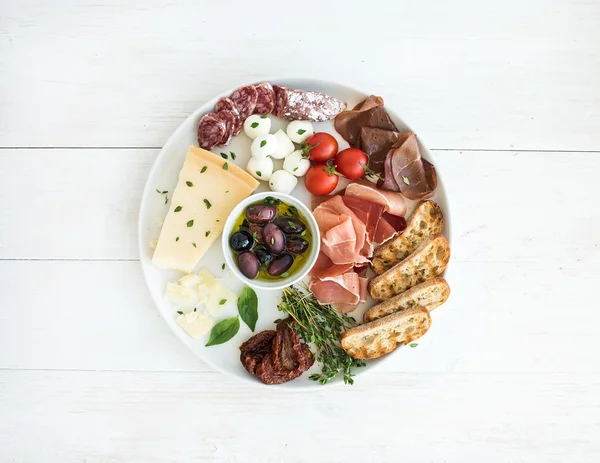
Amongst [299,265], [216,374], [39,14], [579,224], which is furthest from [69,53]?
[579,224]

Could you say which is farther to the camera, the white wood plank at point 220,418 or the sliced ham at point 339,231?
the white wood plank at point 220,418

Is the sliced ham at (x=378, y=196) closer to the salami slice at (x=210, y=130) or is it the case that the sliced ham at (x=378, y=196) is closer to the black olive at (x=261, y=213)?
the black olive at (x=261, y=213)

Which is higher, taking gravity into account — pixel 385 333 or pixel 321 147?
pixel 321 147

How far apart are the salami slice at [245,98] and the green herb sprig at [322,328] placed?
62 cm

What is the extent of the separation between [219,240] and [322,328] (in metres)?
0.47

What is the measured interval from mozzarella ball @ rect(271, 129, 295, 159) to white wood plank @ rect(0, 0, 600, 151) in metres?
0.32

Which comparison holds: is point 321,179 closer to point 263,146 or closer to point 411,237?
point 263,146

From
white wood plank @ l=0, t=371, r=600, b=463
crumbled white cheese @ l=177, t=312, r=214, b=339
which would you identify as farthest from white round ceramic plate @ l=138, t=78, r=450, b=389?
white wood plank @ l=0, t=371, r=600, b=463

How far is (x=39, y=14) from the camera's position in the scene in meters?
2.04

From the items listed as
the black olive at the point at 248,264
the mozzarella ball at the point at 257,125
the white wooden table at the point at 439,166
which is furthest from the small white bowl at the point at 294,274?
the white wooden table at the point at 439,166

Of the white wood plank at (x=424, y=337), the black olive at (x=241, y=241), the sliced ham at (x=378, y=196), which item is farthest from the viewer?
the white wood plank at (x=424, y=337)

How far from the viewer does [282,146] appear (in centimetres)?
185

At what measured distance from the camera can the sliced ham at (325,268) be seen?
182 cm

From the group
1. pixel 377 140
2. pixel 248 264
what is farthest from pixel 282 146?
pixel 248 264
